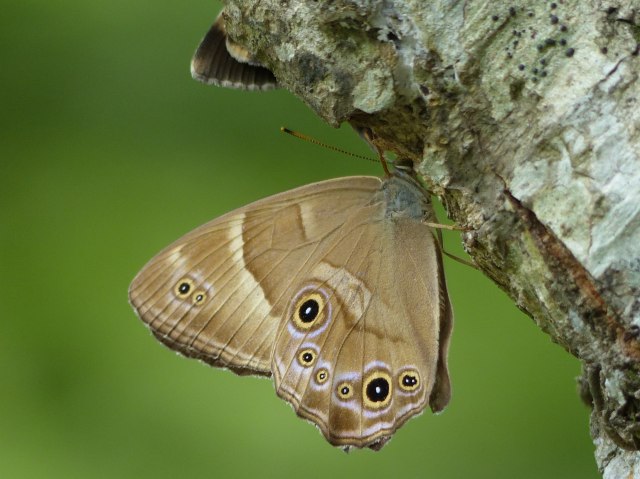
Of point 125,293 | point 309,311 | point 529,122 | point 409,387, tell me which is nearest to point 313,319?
point 309,311

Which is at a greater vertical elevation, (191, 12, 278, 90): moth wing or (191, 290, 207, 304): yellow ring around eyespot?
(191, 12, 278, 90): moth wing

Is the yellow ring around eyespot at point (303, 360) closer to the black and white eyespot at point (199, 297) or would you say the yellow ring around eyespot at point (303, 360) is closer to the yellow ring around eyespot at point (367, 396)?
the yellow ring around eyespot at point (367, 396)

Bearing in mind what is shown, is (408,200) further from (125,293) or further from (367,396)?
(125,293)

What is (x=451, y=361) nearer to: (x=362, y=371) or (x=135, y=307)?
(x=362, y=371)

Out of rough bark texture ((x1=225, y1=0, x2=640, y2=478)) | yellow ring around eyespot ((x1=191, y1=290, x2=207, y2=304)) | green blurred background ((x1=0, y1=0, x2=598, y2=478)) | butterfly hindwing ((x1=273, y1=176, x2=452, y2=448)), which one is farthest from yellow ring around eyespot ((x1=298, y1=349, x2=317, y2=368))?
green blurred background ((x1=0, y1=0, x2=598, y2=478))

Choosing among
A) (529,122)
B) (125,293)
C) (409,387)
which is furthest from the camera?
(125,293)

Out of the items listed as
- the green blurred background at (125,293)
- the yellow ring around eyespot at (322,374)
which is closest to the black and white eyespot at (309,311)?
the yellow ring around eyespot at (322,374)

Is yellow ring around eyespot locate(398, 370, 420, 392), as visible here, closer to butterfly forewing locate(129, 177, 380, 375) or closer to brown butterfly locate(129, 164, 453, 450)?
brown butterfly locate(129, 164, 453, 450)
